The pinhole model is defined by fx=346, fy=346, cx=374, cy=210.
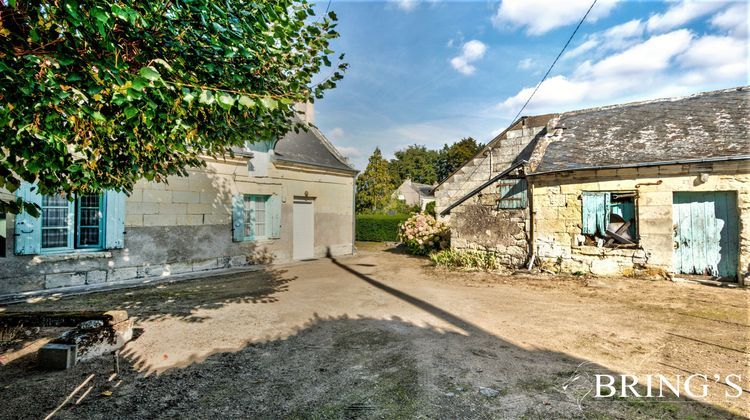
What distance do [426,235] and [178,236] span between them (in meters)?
7.98

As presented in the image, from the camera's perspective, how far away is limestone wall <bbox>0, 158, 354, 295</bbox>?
686 cm

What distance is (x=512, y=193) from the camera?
9.66 metres

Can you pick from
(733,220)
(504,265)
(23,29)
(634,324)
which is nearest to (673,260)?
(733,220)

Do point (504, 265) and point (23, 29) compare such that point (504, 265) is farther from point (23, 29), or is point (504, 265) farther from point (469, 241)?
point (23, 29)

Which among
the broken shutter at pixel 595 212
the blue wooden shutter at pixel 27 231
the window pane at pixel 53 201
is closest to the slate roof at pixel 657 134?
the broken shutter at pixel 595 212

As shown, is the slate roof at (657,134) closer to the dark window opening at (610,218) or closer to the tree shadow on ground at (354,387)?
the dark window opening at (610,218)

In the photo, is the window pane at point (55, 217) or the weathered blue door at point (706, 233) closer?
the window pane at point (55, 217)

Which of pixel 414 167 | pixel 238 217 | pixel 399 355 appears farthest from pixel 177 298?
pixel 414 167

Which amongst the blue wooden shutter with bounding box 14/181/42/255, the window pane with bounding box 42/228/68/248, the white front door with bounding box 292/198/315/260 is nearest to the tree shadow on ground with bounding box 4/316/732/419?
the blue wooden shutter with bounding box 14/181/42/255

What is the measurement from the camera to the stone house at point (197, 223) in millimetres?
6832

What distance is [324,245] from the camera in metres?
12.6

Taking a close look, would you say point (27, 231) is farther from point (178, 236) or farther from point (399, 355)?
point (399, 355)

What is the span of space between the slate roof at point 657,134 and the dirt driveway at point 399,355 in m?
3.07

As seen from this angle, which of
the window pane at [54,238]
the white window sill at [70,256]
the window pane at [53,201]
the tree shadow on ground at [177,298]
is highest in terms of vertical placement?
the window pane at [53,201]
